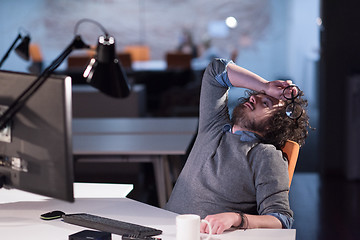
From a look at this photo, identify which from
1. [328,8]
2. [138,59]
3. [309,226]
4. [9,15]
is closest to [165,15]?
[138,59]

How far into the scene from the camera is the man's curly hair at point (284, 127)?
2.23m

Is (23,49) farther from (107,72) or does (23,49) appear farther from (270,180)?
(270,180)

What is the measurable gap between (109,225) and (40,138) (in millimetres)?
353

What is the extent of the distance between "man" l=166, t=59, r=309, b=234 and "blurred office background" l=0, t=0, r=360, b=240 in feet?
5.85

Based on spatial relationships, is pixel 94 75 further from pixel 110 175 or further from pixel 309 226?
pixel 110 175

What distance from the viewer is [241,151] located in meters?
2.20

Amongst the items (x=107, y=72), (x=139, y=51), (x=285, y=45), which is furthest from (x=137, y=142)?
(x=139, y=51)

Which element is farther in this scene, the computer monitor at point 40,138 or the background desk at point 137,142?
the background desk at point 137,142

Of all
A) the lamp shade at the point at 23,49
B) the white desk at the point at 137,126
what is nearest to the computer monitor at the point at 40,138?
the lamp shade at the point at 23,49

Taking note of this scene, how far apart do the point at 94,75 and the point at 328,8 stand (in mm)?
3445

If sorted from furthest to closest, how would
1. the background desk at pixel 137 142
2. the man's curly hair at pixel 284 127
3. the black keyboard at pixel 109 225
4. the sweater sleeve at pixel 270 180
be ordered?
the background desk at pixel 137 142 → the man's curly hair at pixel 284 127 → the sweater sleeve at pixel 270 180 → the black keyboard at pixel 109 225

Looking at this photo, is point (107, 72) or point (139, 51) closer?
point (107, 72)

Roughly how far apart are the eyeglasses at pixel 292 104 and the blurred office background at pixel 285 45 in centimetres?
191

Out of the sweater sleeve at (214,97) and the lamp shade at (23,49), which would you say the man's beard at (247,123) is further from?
the lamp shade at (23,49)
